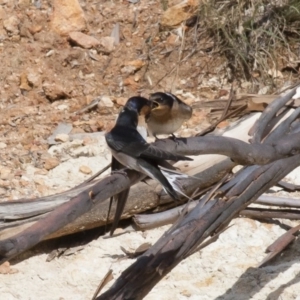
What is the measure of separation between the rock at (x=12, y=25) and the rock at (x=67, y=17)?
0.65ft

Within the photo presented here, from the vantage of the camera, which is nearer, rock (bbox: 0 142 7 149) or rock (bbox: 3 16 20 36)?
rock (bbox: 0 142 7 149)

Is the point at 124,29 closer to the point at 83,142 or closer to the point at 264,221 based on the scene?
the point at 83,142

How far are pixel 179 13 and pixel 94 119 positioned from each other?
0.88 metres

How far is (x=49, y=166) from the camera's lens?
378cm

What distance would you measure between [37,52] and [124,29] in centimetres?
52

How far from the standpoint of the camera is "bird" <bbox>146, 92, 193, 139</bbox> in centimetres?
270

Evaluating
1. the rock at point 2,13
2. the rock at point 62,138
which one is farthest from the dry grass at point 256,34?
the rock at point 2,13

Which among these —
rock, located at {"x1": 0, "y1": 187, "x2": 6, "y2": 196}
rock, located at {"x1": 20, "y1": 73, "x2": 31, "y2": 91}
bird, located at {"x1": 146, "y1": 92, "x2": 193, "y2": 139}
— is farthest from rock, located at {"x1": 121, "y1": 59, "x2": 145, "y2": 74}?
bird, located at {"x1": 146, "y1": 92, "x2": 193, "y2": 139}

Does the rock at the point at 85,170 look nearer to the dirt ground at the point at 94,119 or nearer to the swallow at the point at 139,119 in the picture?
the dirt ground at the point at 94,119

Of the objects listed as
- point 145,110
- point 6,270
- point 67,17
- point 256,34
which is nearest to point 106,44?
point 67,17

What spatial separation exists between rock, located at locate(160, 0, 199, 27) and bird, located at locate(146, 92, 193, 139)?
1907 mm

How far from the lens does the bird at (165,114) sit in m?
Answer: 2.70

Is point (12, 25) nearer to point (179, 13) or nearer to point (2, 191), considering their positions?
point (179, 13)

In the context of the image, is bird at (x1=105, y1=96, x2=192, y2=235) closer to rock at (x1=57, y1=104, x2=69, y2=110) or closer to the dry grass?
rock at (x1=57, y1=104, x2=69, y2=110)
